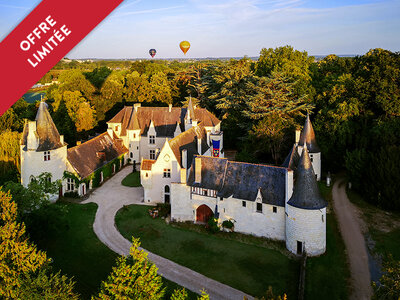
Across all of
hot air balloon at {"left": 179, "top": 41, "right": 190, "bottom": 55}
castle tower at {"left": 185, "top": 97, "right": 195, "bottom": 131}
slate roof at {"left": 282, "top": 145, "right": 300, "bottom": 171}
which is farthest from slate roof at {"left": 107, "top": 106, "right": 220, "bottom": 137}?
slate roof at {"left": 282, "top": 145, "right": 300, "bottom": 171}

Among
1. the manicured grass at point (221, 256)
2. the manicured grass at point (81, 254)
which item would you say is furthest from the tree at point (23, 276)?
the manicured grass at point (221, 256)

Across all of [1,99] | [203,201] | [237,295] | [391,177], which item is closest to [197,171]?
[203,201]

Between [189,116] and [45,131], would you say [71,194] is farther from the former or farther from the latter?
[189,116]

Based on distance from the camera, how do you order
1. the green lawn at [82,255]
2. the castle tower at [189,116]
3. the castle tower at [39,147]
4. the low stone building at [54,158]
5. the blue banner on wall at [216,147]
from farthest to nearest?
1. the castle tower at [189,116]
2. the blue banner on wall at [216,147]
3. the low stone building at [54,158]
4. the castle tower at [39,147]
5. the green lawn at [82,255]

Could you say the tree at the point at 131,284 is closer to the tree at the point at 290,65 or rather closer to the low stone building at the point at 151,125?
the low stone building at the point at 151,125

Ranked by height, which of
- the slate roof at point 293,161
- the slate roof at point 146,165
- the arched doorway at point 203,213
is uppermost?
the slate roof at point 293,161
